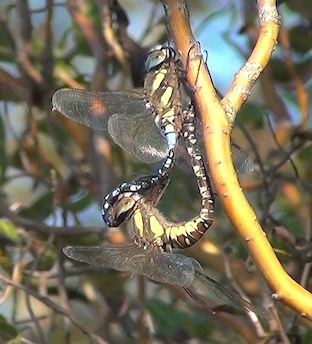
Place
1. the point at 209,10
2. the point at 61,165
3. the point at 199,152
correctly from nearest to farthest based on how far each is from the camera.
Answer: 1. the point at 199,152
2. the point at 61,165
3. the point at 209,10

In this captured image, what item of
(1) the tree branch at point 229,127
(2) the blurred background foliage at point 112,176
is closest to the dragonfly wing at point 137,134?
(1) the tree branch at point 229,127

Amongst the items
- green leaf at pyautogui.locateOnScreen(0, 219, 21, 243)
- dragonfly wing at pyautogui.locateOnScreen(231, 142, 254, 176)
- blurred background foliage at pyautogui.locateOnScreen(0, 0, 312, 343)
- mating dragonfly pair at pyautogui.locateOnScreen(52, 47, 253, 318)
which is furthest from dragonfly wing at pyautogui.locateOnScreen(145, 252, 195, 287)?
green leaf at pyautogui.locateOnScreen(0, 219, 21, 243)

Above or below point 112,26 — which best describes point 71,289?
below

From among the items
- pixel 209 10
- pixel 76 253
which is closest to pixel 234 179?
pixel 76 253

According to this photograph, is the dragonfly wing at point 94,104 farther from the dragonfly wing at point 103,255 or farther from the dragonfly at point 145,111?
the dragonfly wing at point 103,255

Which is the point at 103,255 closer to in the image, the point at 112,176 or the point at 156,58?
the point at 156,58

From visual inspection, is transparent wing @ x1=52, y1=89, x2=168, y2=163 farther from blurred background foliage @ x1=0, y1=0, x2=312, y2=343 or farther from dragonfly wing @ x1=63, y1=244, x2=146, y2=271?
blurred background foliage @ x1=0, y1=0, x2=312, y2=343

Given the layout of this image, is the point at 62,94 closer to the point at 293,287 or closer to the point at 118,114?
the point at 118,114
